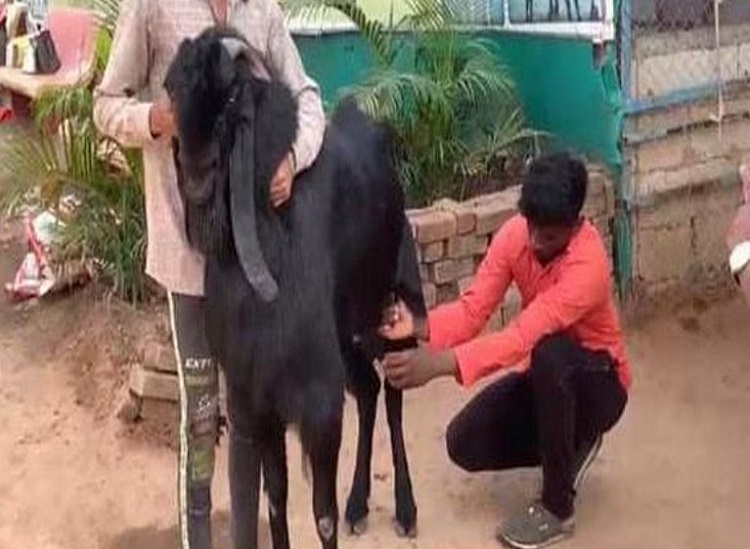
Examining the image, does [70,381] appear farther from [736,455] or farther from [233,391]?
[736,455]

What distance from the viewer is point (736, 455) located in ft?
15.5

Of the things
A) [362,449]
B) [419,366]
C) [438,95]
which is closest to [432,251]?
[438,95]

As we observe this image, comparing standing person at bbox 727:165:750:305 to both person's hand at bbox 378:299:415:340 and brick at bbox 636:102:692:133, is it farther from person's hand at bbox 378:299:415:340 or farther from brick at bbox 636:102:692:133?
brick at bbox 636:102:692:133

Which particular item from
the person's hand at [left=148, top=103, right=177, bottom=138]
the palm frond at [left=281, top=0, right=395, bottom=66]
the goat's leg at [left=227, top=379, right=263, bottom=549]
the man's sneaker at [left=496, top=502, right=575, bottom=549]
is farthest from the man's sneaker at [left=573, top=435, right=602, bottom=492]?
the palm frond at [left=281, top=0, right=395, bottom=66]

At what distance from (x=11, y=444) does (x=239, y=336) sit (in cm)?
194

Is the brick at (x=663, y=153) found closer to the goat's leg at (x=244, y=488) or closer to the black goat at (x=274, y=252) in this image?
the black goat at (x=274, y=252)

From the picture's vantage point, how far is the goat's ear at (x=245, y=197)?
3.15 metres

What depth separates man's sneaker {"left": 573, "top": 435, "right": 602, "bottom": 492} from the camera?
13.9ft

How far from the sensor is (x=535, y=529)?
165 inches

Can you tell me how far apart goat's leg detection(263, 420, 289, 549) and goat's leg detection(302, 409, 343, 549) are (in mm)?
106

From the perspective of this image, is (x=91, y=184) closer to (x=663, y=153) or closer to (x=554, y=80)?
(x=554, y=80)

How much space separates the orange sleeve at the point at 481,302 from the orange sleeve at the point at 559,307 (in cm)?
13

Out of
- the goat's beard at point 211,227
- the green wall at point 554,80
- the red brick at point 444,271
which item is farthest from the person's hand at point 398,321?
the green wall at point 554,80

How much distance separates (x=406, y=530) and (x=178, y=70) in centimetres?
172
